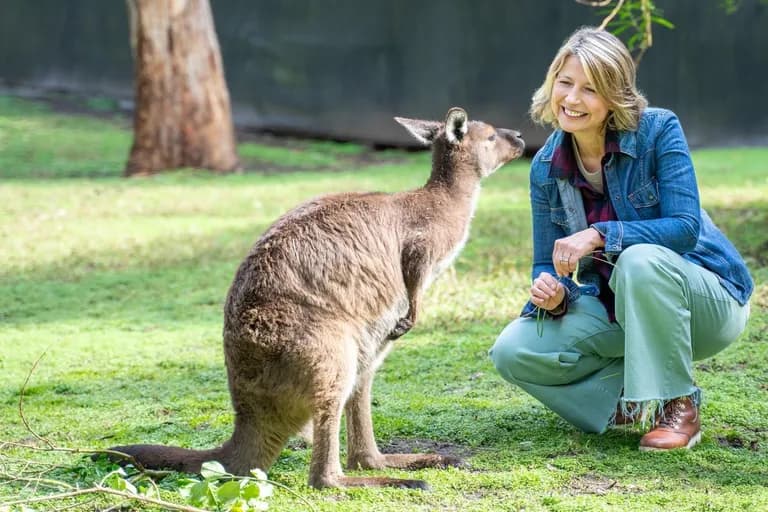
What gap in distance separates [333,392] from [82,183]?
735 cm

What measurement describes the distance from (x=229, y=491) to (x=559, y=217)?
149 cm

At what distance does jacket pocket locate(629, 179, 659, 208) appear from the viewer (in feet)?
11.3

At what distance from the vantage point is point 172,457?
10.1 feet

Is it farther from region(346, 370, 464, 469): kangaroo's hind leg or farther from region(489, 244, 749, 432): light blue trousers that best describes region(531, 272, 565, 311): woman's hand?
region(346, 370, 464, 469): kangaroo's hind leg

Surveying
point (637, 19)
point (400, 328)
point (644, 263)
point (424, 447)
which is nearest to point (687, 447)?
point (644, 263)

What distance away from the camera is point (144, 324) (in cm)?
559

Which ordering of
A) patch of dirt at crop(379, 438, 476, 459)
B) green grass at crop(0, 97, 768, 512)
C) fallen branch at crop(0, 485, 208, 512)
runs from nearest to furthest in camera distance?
fallen branch at crop(0, 485, 208, 512) < green grass at crop(0, 97, 768, 512) < patch of dirt at crop(379, 438, 476, 459)

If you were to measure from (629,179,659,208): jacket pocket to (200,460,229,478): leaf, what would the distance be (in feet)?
4.96

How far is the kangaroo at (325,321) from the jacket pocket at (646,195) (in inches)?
22.5

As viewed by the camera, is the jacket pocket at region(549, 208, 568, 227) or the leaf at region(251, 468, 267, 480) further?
the jacket pocket at region(549, 208, 568, 227)

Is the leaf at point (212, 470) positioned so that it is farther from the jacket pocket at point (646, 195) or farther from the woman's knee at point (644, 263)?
the jacket pocket at point (646, 195)

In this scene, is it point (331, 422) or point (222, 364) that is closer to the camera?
point (331, 422)

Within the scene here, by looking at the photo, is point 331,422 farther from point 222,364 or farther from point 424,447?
point 222,364

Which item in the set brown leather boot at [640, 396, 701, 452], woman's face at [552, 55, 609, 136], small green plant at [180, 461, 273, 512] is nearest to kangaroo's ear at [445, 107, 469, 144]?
woman's face at [552, 55, 609, 136]
